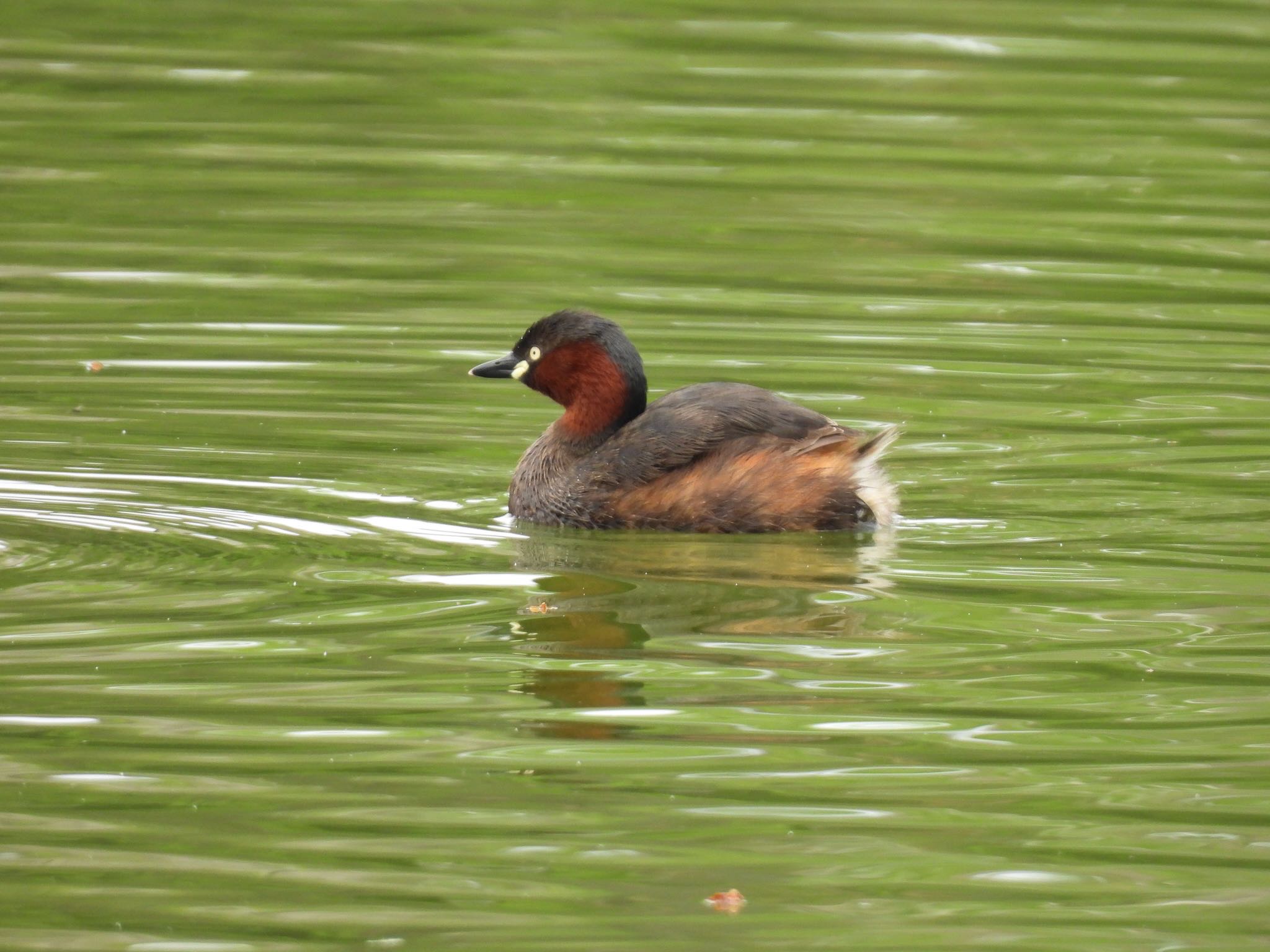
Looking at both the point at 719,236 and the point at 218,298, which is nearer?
the point at 218,298

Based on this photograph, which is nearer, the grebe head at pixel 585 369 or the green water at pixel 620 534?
the green water at pixel 620 534

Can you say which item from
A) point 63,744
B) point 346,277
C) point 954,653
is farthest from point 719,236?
point 63,744

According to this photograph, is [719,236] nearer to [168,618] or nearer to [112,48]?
[112,48]

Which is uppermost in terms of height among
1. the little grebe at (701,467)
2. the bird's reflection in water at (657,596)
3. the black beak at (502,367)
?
the black beak at (502,367)

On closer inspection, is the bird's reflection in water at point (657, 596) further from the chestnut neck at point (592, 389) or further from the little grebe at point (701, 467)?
the chestnut neck at point (592, 389)

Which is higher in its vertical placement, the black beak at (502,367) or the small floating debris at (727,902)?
the black beak at (502,367)

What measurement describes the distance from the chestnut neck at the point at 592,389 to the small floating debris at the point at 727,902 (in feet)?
12.3

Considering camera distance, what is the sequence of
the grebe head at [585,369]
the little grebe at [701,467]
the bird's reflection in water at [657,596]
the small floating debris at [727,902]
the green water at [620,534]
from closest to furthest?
the small floating debris at [727,902]
the green water at [620,534]
the bird's reflection in water at [657,596]
the little grebe at [701,467]
the grebe head at [585,369]

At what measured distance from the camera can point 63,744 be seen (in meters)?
5.84

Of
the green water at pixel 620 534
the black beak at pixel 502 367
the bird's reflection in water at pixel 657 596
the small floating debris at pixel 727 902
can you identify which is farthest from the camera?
the black beak at pixel 502 367

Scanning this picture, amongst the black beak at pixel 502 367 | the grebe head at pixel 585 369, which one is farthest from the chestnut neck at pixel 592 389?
the black beak at pixel 502 367

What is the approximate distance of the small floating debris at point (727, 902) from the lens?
4926 mm

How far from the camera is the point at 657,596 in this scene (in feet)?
24.0

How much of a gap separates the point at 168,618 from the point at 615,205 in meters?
6.80
